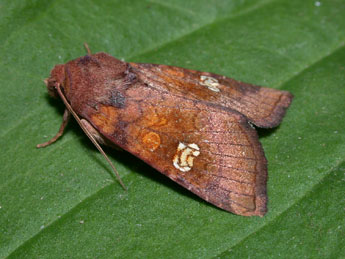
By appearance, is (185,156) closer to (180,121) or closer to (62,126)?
(180,121)

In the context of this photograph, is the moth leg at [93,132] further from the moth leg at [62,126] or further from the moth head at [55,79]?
the moth head at [55,79]

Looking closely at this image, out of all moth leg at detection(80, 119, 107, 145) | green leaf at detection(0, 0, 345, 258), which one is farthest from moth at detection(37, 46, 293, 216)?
green leaf at detection(0, 0, 345, 258)

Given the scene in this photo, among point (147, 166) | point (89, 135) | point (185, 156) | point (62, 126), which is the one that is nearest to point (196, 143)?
point (185, 156)

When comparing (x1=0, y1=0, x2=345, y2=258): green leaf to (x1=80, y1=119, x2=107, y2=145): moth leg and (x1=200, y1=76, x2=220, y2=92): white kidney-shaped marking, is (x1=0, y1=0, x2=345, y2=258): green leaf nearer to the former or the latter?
(x1=80, y1=119, x2=107, y2=145): moth leg

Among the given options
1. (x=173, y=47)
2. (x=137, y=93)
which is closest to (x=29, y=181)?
(x=137, y=93)

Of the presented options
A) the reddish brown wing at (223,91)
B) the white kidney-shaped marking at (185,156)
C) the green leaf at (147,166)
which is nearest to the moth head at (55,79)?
the green leaf at (147,166)

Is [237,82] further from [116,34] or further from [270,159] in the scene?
[116,34]
